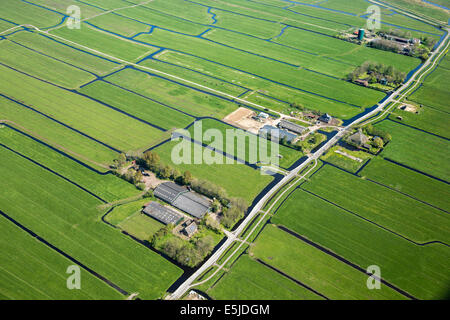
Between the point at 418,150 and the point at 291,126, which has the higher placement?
the point at 291,126

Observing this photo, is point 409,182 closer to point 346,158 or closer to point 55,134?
→ point 346,158

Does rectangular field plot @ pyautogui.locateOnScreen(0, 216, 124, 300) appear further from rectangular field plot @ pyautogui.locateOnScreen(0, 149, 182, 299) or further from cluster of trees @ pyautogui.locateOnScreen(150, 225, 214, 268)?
cluster of trees @ pyautogui.locateOnScreen(150, 225, 214, 268)

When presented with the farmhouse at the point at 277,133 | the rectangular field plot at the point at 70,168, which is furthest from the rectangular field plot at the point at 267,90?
the rectangular field plot at the point at 70,168

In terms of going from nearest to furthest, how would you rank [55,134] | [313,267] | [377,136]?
[313,267]
[55,134]
[377,136]

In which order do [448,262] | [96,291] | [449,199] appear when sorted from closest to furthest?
[96,291], [448,262], [449,199]

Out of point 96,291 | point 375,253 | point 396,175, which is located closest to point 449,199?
point 396,175

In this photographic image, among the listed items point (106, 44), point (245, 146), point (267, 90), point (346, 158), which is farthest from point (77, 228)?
point (106, 44)
